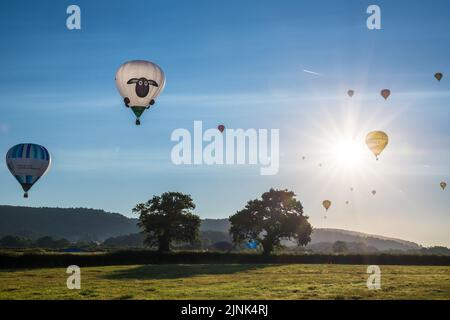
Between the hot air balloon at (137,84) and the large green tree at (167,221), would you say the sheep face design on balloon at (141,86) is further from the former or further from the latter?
the large green tree at (167,221)

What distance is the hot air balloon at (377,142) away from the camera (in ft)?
193

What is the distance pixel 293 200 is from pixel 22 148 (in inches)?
1791

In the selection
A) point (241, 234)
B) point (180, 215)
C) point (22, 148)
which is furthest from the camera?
point (241, 234)

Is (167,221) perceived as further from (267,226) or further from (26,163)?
(26,163)

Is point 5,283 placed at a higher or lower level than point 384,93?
lower

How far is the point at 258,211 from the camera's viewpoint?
87.2 metres

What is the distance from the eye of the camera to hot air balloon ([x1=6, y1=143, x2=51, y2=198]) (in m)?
58.7

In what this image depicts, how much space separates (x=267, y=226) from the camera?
86750 mm

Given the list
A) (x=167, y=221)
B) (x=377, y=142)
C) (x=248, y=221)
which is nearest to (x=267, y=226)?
(x=248, y=221)

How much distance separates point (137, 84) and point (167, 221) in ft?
117

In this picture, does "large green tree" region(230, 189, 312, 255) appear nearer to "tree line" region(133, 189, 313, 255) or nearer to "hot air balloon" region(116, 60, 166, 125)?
"tree line" region(133, 189, 313, 255)

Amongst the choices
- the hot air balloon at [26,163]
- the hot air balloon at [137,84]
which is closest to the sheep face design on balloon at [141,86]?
the hot air balloon at [137,84]

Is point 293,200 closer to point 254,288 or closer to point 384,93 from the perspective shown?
point 384,93
